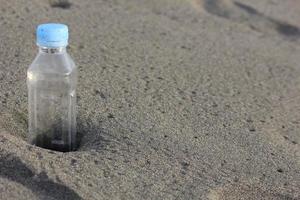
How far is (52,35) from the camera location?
5.71ft

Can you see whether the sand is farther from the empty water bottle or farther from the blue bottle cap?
the blue bottle cap

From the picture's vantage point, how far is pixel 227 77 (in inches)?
107

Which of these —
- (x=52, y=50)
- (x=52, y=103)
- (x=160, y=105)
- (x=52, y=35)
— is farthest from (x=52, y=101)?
(x=160, y=105)

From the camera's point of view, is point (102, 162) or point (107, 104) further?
point (107, 104)

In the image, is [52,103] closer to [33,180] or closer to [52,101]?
[52,101]

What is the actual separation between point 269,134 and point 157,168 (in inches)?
21.1

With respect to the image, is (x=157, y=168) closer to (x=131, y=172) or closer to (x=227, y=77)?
(x=131, y=172)

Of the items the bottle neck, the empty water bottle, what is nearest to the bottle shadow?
the empty water bottle

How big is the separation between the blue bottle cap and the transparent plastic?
0.17 metres

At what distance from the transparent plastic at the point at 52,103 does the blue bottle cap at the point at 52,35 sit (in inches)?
6.8

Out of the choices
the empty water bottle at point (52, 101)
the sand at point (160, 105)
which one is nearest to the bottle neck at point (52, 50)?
the empty water bottle at point (52, 101)

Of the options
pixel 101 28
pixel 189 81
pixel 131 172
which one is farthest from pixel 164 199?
pixel 101 28

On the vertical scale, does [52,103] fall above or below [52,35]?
below

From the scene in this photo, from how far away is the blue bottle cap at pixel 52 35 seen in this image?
174 cm
